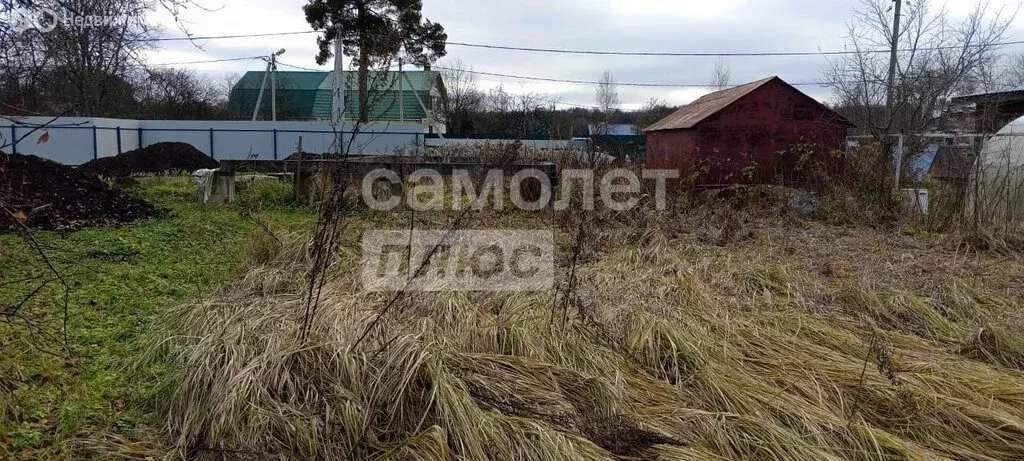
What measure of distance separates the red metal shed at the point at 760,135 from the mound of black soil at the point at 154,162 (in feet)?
35.4

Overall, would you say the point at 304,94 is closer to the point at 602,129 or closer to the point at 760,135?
the point at 602,129

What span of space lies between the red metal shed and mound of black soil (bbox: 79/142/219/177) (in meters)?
10.8

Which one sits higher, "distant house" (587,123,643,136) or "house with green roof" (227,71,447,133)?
"house with green roof" (227,71,447,133)

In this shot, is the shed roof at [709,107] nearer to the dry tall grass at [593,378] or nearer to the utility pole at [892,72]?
the utility pole at [892,72]

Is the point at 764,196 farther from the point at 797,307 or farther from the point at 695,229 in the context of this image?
the point at 797,307

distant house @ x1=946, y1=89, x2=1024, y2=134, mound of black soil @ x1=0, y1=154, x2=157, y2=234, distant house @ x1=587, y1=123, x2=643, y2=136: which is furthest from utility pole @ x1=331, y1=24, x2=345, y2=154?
distant house @ x1=946, y1=89, x2=1024, y2=134

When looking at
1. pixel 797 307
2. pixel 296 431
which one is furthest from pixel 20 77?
pixel 797 307

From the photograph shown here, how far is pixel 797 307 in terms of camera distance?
13.5 ft

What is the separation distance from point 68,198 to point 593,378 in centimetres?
731

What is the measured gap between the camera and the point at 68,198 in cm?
746

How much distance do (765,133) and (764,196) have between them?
1.49 meters

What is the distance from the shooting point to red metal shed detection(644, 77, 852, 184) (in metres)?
9.32

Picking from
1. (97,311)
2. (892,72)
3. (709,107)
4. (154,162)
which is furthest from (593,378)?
(154,162)

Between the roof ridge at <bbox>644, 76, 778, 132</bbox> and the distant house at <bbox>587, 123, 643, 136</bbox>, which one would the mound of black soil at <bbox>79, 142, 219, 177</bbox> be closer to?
the distant house at <bbox>587, 123, 643, 136</bbox>
